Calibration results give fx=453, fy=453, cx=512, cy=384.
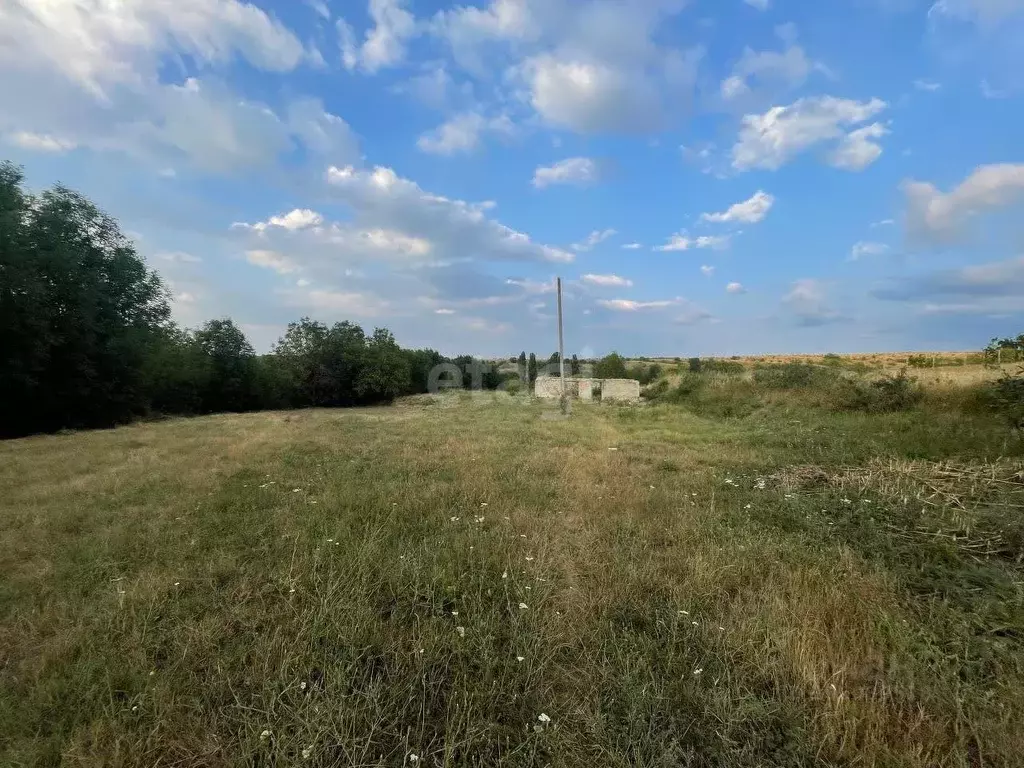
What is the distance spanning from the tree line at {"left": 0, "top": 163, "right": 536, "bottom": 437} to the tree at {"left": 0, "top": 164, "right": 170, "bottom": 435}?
34mm

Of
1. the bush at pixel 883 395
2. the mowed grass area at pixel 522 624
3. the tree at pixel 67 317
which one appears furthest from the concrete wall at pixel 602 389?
the tree at pixel 67 317

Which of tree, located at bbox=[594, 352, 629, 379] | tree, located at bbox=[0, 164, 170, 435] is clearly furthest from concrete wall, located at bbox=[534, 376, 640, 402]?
tree, located at bbox=[0, 164, 170, 435]

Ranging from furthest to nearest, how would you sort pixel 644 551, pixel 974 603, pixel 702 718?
pixel 644 551 < pixel 974 603 < pixel 702 718

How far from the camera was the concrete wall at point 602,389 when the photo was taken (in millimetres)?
22984

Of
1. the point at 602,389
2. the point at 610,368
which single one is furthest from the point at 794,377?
the point at 610,368

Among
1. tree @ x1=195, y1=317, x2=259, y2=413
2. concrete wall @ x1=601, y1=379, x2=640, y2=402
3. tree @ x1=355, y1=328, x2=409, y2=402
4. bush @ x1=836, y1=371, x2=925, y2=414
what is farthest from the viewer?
tree @ x1=355, y1=328, x2=409, y2=402

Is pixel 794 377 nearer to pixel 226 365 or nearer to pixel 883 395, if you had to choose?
pixel 883 395

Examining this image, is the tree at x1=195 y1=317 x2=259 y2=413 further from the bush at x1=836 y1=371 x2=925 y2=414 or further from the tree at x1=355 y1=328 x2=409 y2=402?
the bush at x1=836 y1=371 x2=925 y2=414

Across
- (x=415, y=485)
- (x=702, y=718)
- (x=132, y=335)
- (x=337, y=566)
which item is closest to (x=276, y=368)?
(x=132, y=335)

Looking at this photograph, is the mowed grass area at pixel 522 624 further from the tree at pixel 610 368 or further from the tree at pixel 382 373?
the tree at pixel 382 373

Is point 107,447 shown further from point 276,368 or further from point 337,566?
point 276,368

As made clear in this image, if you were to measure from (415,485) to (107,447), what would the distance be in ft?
28.9

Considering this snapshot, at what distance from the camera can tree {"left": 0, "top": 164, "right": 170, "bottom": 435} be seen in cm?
1284

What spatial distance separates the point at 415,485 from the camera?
Answer: 5719 mm
